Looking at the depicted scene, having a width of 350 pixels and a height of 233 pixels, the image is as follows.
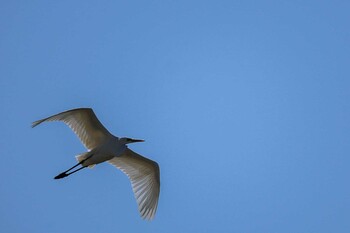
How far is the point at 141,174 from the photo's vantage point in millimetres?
17500

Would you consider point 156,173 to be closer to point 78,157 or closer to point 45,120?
point 78,157

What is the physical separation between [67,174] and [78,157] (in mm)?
903

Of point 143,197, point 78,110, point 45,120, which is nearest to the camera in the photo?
point 45,120

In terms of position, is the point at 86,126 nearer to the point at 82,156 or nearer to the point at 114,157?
the point at 82,156

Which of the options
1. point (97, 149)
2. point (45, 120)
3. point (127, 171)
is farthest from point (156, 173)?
point (45, 120)

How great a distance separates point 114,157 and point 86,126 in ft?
4.44

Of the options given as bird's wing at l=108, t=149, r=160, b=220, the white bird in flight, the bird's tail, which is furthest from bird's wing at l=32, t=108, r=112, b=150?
bird's wing at l=108, t=149, r=160, b=220

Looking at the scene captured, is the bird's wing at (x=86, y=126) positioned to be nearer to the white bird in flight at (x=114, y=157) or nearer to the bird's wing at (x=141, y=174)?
the white bird in flight at (x=114, y=157)

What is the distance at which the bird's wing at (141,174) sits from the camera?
17000 millimetres

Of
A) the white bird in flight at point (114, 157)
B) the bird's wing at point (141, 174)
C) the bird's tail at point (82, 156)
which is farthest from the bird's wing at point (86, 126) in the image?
the bird's wing at point (141, 174)

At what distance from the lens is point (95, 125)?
16391 millimetres

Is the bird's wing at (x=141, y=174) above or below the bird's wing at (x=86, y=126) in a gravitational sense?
below

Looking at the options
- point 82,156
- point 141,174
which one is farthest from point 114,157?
point 82,156

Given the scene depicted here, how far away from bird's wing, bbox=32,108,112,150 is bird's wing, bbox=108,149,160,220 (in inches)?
35.9
